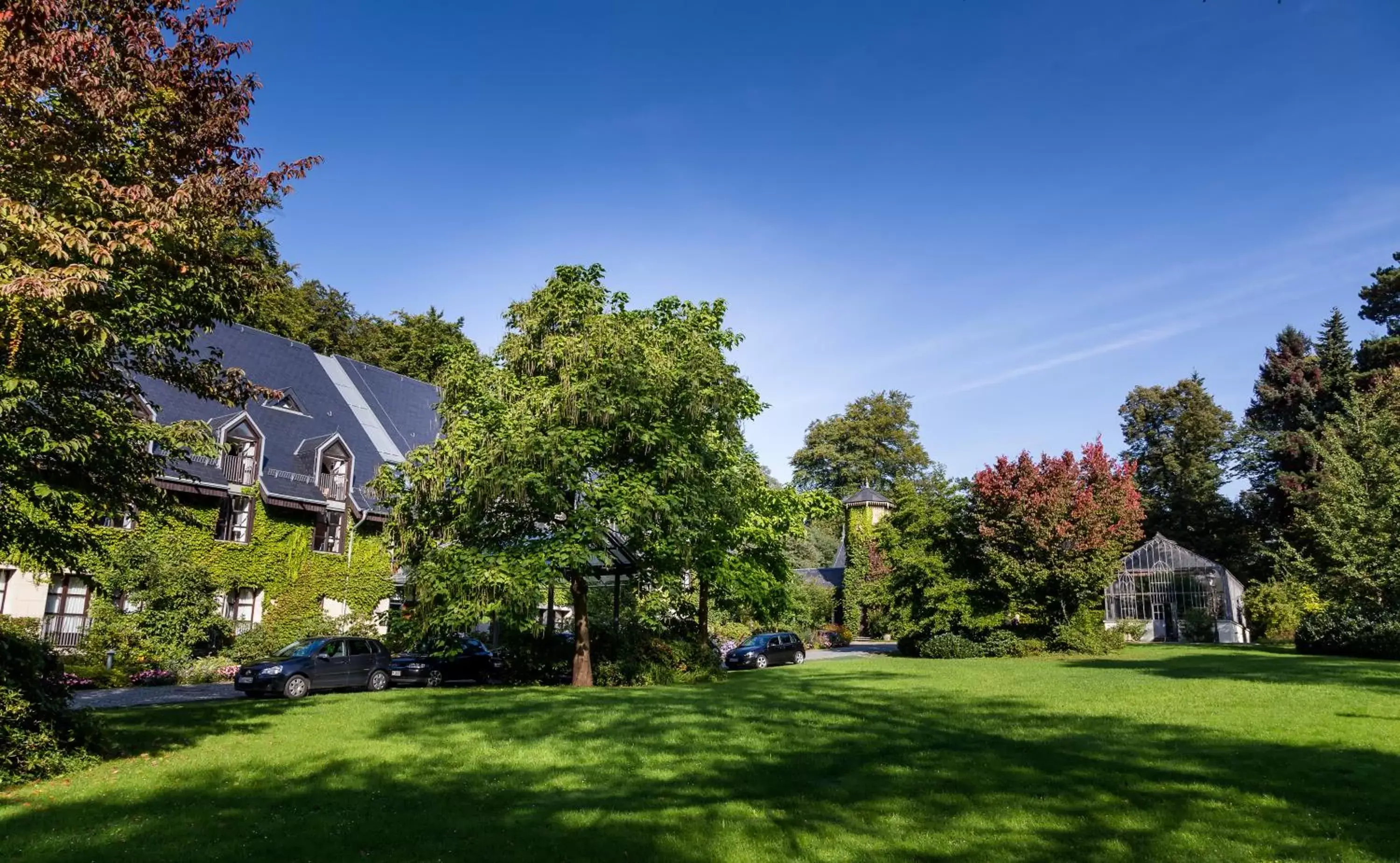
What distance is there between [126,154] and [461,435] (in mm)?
10807

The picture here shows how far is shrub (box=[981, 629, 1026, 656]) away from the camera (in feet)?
104

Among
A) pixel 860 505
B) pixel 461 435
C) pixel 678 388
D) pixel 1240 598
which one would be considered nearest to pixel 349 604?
pixel 461 435

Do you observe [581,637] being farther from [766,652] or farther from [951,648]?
[951,648]

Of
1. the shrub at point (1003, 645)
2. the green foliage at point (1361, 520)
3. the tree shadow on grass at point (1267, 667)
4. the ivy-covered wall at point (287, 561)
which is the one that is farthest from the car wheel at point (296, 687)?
the green foliage at point (1361, 520)

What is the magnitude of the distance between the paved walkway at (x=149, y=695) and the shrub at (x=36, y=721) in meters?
7.12

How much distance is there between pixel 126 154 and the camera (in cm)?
896

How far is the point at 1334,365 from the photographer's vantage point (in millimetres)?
50188

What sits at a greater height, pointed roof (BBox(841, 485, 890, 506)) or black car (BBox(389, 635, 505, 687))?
pointed roof (BBox(841, 485, 890, 506))

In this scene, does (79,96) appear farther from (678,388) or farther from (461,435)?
(678,388)

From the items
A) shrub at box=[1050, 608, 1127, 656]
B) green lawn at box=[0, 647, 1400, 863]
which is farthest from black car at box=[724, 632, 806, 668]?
green lawn at box=[0, 647, 1400, 863]

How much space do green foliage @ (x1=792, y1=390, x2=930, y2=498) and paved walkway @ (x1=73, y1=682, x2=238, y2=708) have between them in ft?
192

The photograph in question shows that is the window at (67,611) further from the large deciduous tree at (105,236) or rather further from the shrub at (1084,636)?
the shrub at (1084,636)

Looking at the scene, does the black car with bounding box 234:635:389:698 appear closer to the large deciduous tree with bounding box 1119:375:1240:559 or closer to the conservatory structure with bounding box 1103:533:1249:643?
the conservatory structure with bounding box 1103:533:1249:643

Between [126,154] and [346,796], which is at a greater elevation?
[126,154]
